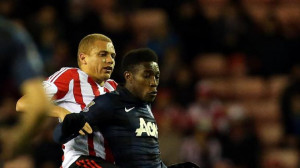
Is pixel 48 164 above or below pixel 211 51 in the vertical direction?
below

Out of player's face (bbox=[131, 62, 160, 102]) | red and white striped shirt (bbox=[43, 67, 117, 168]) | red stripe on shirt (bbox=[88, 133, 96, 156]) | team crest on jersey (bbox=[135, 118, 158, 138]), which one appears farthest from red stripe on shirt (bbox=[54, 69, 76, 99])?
team crest on jersey (bbox=[135, 118, 158, 138])

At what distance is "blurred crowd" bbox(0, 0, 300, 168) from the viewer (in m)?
11.8

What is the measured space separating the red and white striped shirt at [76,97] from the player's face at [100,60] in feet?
0.27

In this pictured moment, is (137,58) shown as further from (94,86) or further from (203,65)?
(203,65)

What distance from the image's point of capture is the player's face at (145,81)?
5.81 meters

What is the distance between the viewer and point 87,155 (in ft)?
19.0

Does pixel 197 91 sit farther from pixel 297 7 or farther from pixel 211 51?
pixel 297 7

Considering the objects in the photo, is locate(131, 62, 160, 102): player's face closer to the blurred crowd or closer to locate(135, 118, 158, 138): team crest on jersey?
locate(135, 118, 158, 138): team crest on jersey

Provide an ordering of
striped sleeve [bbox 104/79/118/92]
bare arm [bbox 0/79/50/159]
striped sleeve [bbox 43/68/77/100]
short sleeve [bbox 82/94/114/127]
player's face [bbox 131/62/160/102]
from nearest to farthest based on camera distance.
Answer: bare arm [bbox 0/79/50/159] < short sleeve [bbox 82/94/114/127] < player's face [bbox 131/62/160/102] < striped sleeve [bbox 43/68/77/100] < striped sleeve [bbox 104/79/118/92]

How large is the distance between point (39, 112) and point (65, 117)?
1857 mm

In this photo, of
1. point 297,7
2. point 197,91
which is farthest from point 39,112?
point 297,7

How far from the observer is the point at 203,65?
13930 millimetres

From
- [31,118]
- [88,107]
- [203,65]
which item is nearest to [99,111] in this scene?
[88,107]

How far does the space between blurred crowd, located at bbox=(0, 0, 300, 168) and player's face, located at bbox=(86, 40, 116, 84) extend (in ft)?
15.0
